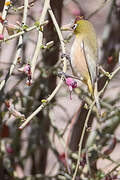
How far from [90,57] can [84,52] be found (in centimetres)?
3

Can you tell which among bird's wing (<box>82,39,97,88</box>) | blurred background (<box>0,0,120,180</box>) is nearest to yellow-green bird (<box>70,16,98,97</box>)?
bird's wing (<box>82,39,97,88</box>)

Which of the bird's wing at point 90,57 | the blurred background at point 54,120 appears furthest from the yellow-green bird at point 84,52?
the blurred background at point 54,120

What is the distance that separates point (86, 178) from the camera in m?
1.55

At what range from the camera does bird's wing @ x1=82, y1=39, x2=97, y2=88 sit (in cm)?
121

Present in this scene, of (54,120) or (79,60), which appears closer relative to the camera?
(79,60)

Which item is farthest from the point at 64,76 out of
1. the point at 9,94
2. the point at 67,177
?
the point at 9,94

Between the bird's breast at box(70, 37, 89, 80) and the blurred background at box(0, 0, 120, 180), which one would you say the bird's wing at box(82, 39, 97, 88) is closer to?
the bird's breast at box(70, 37, 89, 80)

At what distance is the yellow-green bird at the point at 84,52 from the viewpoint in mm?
1250

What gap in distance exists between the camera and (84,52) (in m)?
1.27

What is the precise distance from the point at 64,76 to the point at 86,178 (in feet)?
2.53

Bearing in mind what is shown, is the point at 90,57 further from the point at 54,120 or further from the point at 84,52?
the point at 54,120

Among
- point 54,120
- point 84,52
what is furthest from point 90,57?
point 54,120

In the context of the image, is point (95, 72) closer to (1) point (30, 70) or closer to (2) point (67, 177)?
(1) point (30, 70)

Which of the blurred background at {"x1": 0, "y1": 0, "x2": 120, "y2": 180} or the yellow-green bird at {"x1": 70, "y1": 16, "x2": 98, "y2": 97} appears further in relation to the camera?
the blurred background at {"x1": 0, "y1": 0, "x2": 120, "y2": 180}
